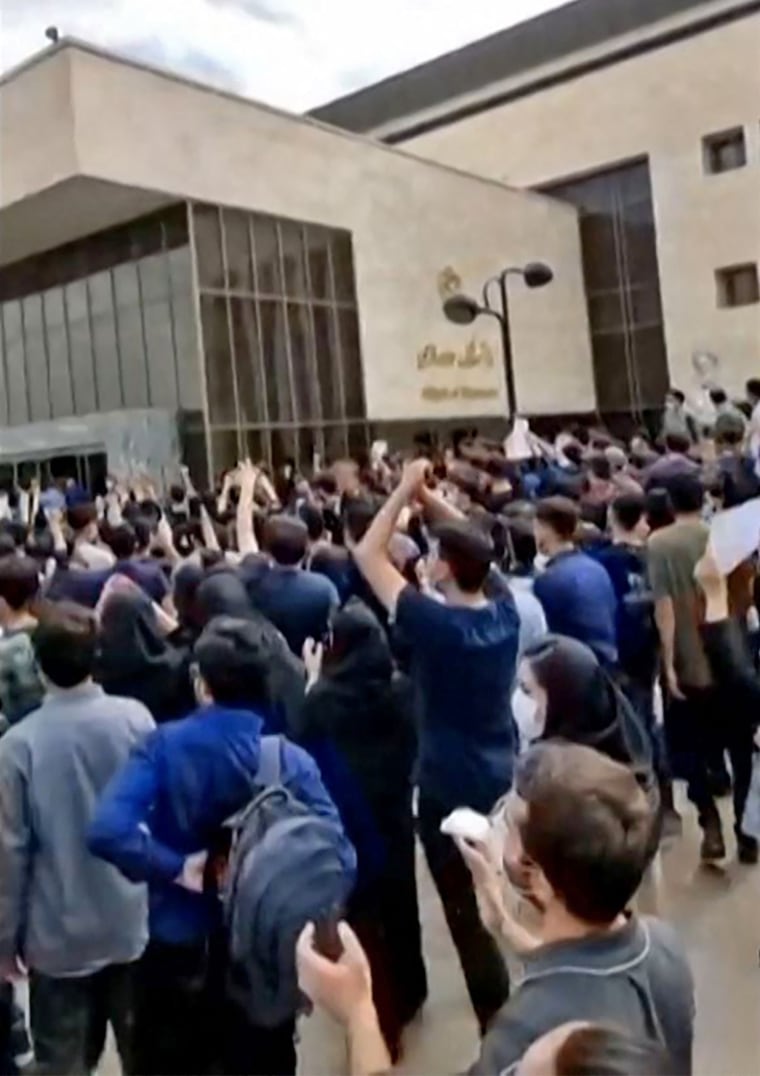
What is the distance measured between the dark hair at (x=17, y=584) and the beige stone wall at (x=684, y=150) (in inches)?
958

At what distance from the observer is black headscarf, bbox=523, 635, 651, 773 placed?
3.50 m

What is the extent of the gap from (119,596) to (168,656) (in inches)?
10.1

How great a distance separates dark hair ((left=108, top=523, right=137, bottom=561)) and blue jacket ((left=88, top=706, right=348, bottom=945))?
3.59 metres

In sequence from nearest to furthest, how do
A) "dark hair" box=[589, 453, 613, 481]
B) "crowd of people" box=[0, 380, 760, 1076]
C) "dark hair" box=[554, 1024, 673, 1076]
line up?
"dark hair" box=[554, 1024, 673, 1076] < "crowd of people" box=[0, 380, 760, 1076] < "dark hair" box=[589, 453, 613, 481]

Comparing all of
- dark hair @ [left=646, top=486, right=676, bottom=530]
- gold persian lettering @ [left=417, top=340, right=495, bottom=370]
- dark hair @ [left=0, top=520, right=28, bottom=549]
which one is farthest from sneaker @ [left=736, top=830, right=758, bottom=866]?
gold persian lettering @ [left=417, top=340, right=495, bottom=370]

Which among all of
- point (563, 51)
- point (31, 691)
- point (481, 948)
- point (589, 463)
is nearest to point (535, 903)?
point (481, 948)

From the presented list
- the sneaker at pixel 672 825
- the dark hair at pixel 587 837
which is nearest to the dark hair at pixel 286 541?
the sneaker at pixel 672 825

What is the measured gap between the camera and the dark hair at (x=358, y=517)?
18.0 ft

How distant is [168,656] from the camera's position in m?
4.21

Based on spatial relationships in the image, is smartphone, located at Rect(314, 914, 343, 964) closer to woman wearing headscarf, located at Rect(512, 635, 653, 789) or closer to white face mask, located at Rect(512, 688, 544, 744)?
woman wearing headscarf, located at Rect(512, 635, 653, 789)

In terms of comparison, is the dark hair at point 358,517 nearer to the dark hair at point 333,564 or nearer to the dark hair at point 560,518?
the dark hair at point 333,564

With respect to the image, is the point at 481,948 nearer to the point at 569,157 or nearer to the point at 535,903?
the point at 535,903

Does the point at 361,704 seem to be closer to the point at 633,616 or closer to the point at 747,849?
the point at 633,616

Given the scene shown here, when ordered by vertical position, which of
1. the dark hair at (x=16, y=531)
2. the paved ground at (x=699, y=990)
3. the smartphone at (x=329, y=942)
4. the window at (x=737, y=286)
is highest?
the window at (x=737, y=286)
